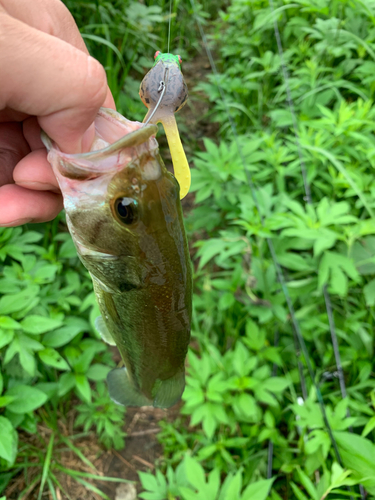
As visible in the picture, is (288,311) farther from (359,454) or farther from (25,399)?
(25,399)

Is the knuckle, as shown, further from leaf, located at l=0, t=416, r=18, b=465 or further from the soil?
the soil

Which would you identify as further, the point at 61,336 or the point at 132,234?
the point at 61,336

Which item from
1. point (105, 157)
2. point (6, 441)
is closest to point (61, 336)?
point (6, 441)

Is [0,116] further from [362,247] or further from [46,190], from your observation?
[362,247]

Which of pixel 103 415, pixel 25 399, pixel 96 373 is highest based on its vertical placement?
pixel 25 399

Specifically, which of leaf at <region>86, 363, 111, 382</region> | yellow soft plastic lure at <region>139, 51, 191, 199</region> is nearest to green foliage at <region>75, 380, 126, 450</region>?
leaf at <region>86, 363, 111, 382</region>

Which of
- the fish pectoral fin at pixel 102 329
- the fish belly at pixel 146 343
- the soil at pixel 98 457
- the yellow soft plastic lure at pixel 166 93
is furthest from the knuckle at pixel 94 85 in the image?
the soil at pixel 98 457

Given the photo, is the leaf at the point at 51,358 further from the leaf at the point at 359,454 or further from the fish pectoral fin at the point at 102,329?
the leaf at the point at 359,454
